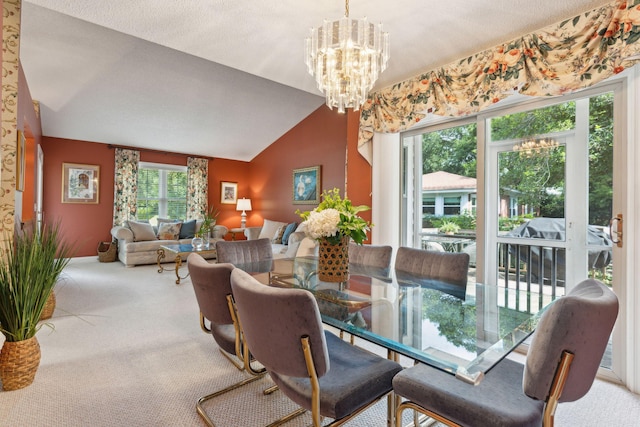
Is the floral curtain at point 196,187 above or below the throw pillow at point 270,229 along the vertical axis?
above

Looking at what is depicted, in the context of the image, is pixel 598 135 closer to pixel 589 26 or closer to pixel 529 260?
pixel 589 26

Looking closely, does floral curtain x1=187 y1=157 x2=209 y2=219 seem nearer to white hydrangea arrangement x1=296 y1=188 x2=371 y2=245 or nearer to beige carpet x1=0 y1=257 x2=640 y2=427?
beige carpet x1=0 y1=257 x2=640 y2=427

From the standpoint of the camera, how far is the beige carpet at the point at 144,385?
1644 mm

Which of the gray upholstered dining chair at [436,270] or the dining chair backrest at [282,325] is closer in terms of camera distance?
the dining chair backrest at [282,325]

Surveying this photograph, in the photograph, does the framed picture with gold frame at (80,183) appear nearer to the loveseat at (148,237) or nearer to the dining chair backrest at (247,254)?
the loveseat at (148,237)

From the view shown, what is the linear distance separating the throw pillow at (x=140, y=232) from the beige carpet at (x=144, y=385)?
274cm

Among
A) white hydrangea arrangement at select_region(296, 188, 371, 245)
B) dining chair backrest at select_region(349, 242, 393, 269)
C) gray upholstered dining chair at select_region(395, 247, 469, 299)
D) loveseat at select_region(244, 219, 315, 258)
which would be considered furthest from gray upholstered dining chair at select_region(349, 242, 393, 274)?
loveseat at select_region(244, 219, 315, 258)

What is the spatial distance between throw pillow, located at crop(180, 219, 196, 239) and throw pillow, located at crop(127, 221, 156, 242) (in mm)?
567

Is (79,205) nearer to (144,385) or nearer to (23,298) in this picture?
(23,298)

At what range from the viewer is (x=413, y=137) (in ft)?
11.5

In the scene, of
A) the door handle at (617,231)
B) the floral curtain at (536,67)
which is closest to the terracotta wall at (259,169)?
the floral curtain at (536,67)

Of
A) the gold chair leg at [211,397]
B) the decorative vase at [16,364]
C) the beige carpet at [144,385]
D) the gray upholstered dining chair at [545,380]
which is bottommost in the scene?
the beige carpet at [144,385]

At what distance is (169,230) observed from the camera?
625 centimetres

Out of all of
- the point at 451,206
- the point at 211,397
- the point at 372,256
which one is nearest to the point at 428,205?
the point at 451,206
